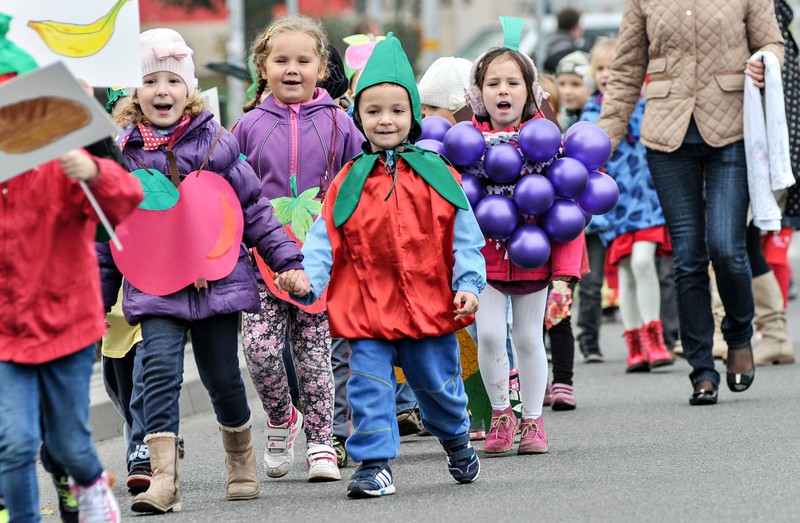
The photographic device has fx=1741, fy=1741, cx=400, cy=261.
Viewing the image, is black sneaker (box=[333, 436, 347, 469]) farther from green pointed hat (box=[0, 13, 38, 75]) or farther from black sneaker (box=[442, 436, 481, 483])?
green pointed hat (box=[0, 13, 38, 75])

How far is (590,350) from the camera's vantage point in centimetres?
1208

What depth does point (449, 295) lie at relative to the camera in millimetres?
6547

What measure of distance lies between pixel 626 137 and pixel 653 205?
0.49 meters

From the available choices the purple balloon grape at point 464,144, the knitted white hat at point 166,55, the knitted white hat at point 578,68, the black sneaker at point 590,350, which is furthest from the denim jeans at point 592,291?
the knitted white hat at point 166,55

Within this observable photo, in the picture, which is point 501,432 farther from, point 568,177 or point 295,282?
point 295,282

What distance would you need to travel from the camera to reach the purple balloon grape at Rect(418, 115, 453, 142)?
8.02 meters

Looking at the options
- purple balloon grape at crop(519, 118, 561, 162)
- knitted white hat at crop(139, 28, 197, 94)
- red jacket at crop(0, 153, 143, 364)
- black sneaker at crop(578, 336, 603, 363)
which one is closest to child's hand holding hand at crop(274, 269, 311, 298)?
knitted white hat at crop(139, 28, 197, 94)

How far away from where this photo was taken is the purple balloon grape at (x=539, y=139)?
749cm

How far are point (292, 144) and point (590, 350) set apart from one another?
5.13 meters

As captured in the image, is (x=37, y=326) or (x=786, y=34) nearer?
(x=37, y=326)

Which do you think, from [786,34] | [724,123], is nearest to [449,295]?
[724,123]

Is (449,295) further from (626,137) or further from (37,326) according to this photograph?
(626,137)

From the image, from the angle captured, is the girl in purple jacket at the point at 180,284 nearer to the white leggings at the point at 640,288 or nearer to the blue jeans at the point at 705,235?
the blue jeans at the point at 705,235

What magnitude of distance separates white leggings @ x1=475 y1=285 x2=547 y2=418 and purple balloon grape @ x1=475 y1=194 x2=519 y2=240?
25cm
